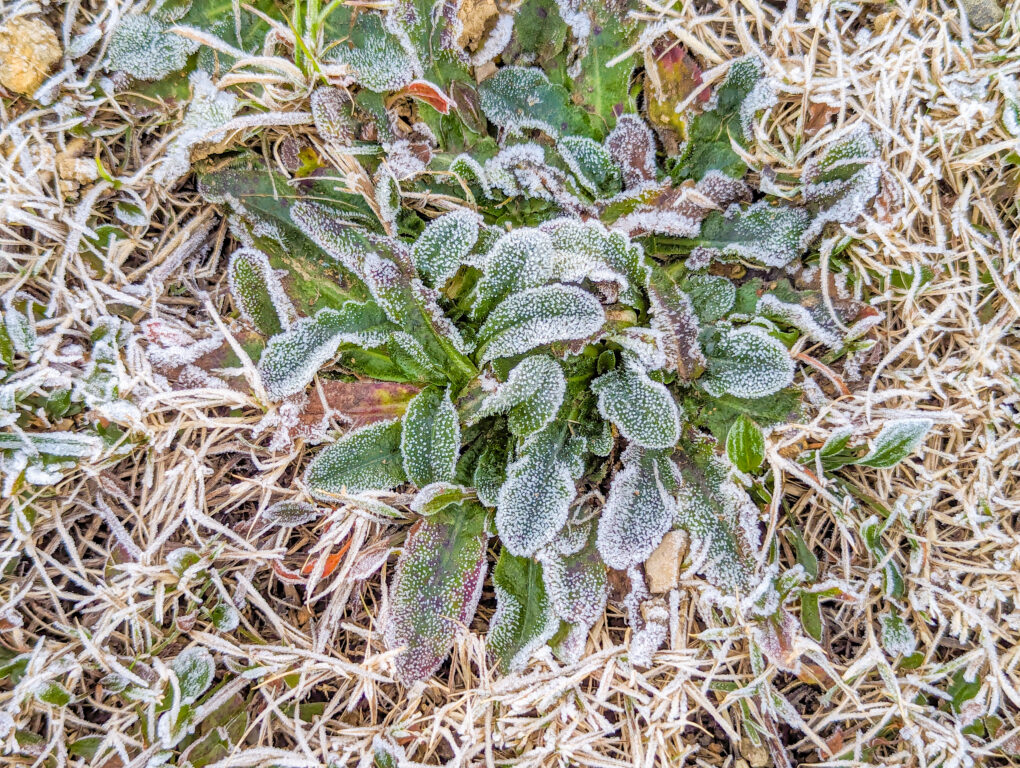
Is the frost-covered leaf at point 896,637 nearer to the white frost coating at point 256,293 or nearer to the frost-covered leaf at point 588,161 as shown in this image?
the frost-covered leaf at point 588,161

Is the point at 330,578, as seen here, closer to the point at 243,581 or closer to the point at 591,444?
the point at 243,581

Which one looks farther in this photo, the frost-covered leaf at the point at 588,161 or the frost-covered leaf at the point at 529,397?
the frost-covered leaf at the point at 588,161

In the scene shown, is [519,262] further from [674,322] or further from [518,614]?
[518,614]

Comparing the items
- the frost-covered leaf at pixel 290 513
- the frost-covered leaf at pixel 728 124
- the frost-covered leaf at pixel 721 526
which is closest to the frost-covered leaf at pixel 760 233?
the frost-covered leaf at pixel 728 124

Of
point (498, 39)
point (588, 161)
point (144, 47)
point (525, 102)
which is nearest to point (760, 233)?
point (588, 161)

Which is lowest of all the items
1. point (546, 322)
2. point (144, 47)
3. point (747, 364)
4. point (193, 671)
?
point (193, 671)

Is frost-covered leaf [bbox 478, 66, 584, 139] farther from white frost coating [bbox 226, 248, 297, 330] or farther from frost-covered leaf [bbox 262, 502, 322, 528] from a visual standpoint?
frost-covered leaf [bbox 262, 502, 322, 528]
